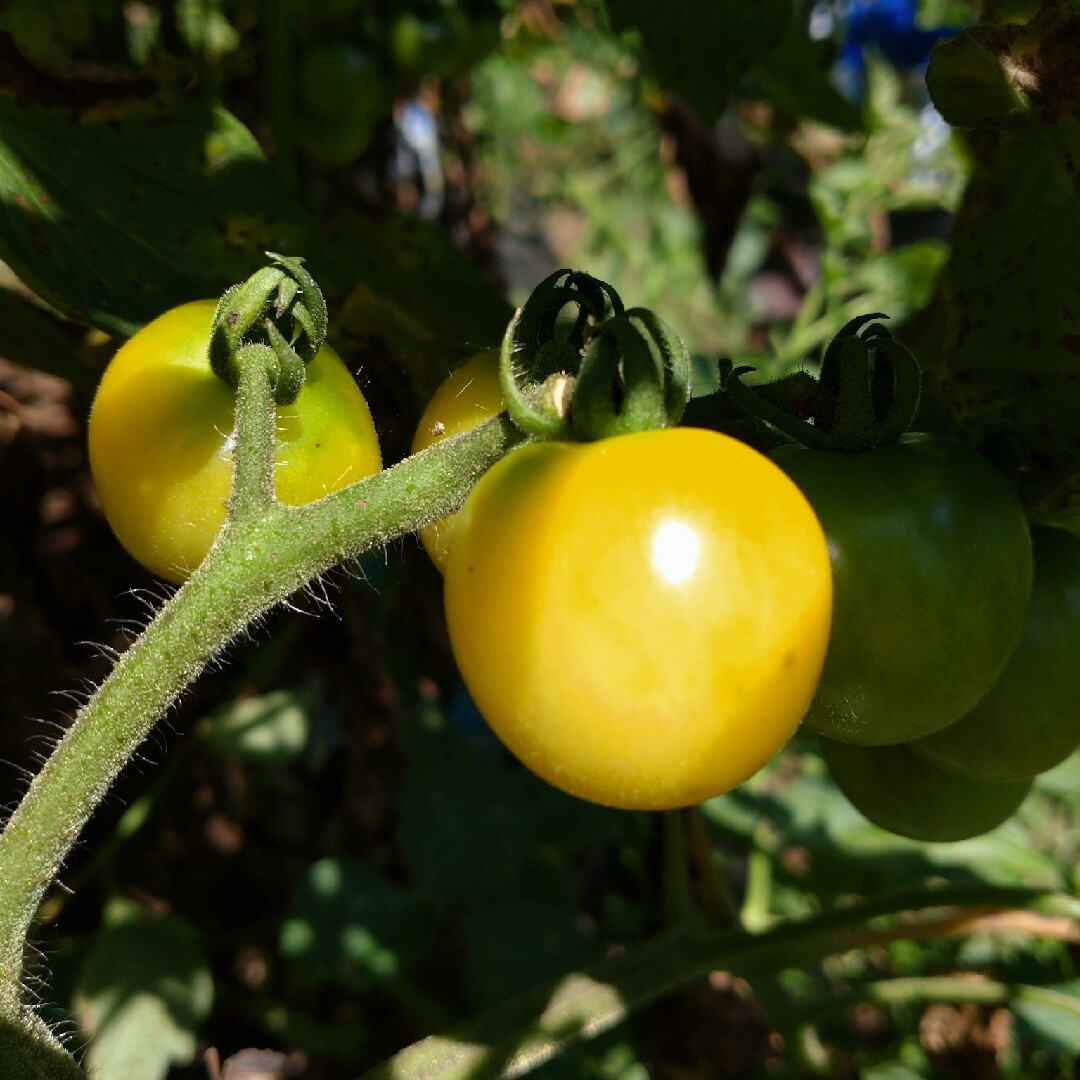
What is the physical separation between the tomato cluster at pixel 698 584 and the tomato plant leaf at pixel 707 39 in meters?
0.44

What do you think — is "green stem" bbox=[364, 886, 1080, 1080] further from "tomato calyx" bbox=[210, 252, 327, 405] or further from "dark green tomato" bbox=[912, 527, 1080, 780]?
"tomato calyx" bbox=[210, 252, 327, 405]

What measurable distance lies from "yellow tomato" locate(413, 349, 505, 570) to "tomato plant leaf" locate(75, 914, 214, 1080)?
60cm

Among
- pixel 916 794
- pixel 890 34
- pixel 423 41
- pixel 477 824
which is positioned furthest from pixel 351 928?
→ pixel 890 34

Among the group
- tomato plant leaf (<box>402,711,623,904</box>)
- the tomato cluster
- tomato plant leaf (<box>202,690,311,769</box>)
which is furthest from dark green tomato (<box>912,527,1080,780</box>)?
tomato plant leaf (<box>202,690,311,769</box>)

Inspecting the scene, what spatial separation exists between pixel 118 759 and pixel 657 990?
0.56 meters

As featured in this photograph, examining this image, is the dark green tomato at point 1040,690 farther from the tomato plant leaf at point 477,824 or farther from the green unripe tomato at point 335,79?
the green unripe tomato at point 335,79

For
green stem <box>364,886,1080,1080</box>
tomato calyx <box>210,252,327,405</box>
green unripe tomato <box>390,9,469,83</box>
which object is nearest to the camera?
tomato calyx <box>210,252,327,405</box>

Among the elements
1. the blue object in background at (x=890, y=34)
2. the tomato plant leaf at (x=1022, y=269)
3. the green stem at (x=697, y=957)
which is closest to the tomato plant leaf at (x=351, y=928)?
the green stem at (x=697, y=957)

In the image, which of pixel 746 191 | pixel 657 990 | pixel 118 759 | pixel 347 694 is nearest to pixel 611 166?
pixel 746 191

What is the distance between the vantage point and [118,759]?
1.74ft

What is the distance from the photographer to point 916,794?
80 cm

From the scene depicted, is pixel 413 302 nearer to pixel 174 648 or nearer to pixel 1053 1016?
pixel 174 648

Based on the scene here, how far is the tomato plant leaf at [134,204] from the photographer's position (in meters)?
0.77

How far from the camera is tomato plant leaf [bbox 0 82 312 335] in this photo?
77 centimetres
